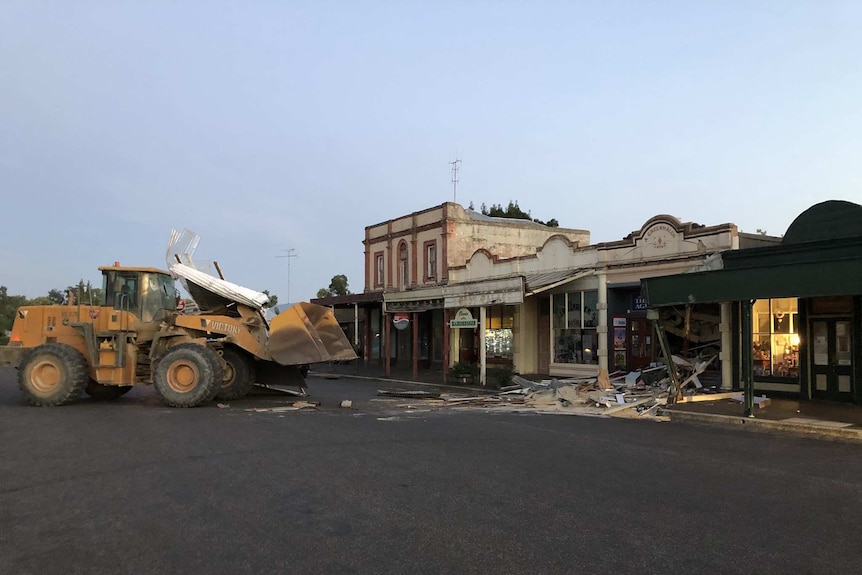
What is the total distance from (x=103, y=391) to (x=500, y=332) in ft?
50.2

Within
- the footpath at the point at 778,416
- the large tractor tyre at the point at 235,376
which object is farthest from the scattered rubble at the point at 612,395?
the large tractor tyre at the point at 235,376

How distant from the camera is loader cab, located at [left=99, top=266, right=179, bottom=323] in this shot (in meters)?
16.2

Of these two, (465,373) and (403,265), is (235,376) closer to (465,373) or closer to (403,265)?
(465,373)

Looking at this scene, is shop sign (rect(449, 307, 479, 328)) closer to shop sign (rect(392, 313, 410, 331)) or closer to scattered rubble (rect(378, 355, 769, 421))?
shop sign (rect(392, 313, 410, 331))

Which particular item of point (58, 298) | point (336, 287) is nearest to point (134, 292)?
point (58, 298)

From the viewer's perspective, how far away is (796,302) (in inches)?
641

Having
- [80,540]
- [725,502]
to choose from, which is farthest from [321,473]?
[725,502]

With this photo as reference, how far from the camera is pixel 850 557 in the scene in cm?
536

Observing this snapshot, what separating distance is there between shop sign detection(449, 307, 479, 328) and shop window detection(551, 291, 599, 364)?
2.95 m

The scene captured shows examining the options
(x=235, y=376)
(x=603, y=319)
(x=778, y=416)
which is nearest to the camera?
(x=778, y=416)

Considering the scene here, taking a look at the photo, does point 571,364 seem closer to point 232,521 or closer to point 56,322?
point 56,322

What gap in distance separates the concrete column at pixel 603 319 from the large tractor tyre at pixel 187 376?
1199 centimetres

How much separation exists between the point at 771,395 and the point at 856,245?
502 centimetres

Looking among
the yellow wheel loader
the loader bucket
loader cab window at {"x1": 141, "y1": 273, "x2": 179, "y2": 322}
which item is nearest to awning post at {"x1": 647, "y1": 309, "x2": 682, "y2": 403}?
the yellow wheel loader
